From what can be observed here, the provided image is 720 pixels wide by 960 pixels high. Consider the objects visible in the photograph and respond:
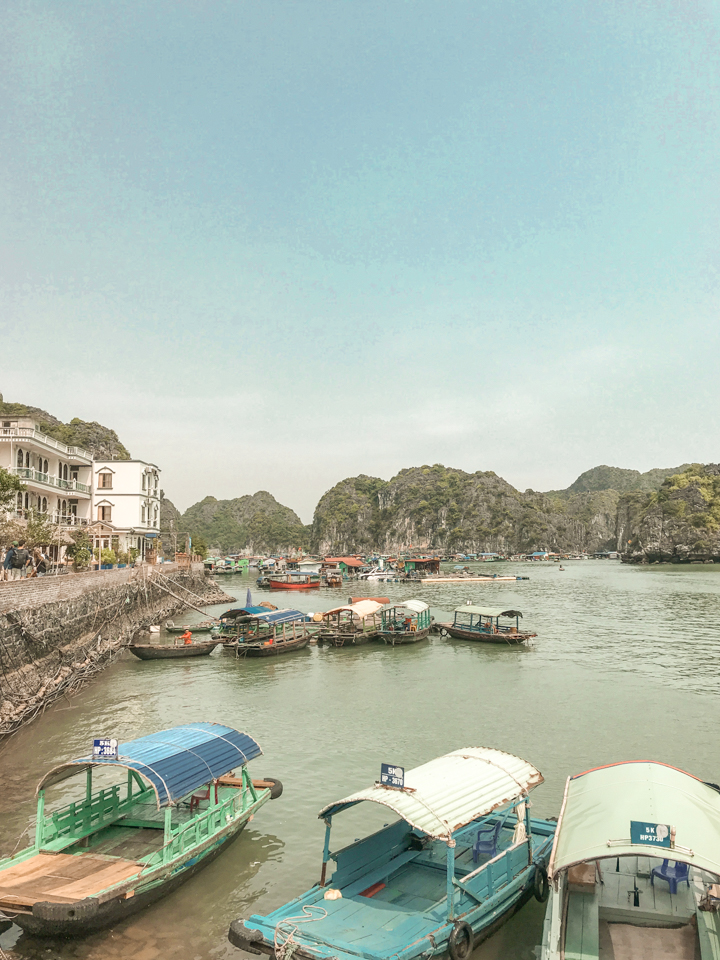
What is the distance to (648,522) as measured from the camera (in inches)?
5984

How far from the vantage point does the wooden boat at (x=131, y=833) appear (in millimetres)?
9641

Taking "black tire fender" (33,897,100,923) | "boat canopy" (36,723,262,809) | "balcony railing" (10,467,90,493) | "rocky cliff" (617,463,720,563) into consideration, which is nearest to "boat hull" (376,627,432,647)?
"balcony railing" (10,467,90,493)

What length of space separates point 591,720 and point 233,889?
15.5 metres

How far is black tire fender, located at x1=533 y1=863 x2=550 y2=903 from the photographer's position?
35.3 ft

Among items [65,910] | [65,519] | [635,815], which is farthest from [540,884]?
[65,519]

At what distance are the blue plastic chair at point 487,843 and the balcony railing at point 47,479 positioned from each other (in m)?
37.7

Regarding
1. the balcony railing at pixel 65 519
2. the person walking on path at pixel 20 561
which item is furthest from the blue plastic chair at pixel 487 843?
the balcony railing at pixel 65 519

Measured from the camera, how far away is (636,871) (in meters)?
9.81

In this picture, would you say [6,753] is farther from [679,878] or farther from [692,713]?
[692,713]

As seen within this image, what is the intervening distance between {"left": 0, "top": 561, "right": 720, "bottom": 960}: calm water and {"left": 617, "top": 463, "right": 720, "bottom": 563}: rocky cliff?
107 meters

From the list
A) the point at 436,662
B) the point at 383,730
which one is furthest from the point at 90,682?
the point at 436,662

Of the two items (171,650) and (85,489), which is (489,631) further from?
(85,489)

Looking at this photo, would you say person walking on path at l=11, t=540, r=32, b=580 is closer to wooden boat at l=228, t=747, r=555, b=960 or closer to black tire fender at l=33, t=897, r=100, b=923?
black tire fender at l=33, t=897, r=100, b=923

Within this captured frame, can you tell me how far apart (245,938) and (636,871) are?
5.87 m
